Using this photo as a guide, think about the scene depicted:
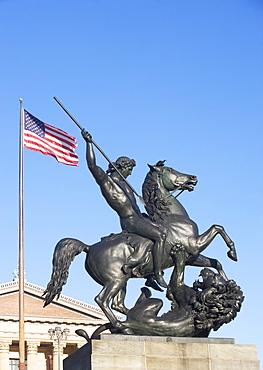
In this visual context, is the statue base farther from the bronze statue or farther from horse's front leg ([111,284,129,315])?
horse's front leg ([111,284,129,315])

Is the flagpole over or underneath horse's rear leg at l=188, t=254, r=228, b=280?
over

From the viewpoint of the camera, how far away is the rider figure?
1439 centimetres

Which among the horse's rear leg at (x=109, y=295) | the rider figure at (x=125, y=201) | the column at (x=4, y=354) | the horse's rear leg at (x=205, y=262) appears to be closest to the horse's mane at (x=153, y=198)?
the rider figure at (x=125, y=201)

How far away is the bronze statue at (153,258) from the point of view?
13711 millimetres

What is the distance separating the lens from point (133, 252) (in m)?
14.4

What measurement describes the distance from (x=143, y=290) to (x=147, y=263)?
56 cm

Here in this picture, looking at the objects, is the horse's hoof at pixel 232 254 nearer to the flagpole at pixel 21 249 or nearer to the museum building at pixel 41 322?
the flagpole at pixel 21 249

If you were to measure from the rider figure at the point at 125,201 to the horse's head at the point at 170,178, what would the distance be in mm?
605

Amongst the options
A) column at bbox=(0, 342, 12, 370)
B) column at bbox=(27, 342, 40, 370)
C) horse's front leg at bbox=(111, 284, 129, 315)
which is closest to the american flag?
horse's front leg at bbox=(111, 284, 129, 315)

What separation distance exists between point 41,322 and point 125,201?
2341 inches

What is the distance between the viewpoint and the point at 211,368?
1313 cm

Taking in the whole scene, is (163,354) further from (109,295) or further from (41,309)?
(41,309)

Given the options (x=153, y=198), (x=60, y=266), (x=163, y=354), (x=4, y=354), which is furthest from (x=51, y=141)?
(x=4, y=354)

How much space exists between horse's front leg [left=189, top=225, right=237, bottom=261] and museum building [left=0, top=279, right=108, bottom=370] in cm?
5755
